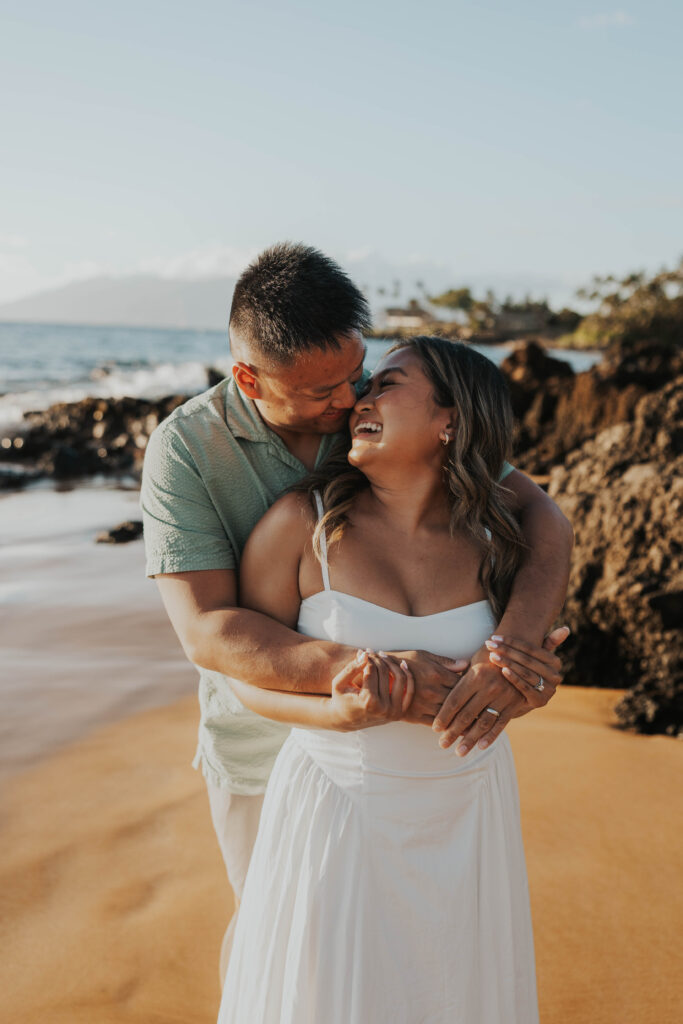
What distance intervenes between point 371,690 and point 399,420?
77cm

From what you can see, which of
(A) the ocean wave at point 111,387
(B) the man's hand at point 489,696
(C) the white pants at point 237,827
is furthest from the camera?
(A) the ocean wave at point 111,387

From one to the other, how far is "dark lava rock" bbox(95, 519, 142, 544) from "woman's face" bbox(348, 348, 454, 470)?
6797mm

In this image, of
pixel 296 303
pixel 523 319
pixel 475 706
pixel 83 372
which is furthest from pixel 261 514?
pixel 523 319

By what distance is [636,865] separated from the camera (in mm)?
3627

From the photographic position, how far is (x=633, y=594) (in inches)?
181

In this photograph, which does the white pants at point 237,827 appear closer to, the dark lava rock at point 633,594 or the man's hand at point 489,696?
the man's hand at point 489,696

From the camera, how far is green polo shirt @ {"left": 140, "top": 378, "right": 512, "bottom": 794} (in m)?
2.46

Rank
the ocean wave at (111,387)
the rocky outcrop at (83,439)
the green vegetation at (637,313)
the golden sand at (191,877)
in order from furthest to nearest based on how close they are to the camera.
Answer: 1. the green vegetation at (637,313)
2. the ocean wave at (111,387)
3. the rocky outcrop at (83,439)
4. the golden sand at (191,877)

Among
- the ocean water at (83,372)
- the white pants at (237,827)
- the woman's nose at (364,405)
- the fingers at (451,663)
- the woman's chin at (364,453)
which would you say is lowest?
the ocean water at (83,372)

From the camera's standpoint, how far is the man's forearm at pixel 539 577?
2252 millimetres

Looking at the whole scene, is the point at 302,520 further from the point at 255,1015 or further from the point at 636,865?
the point at 636,865

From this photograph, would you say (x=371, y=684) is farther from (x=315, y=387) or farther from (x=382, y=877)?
(x=315, y=387)

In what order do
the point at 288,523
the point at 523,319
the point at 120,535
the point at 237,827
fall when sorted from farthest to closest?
the point at 523,319 → the point at 120,535 → the point at 237,827 → the point at 288,523

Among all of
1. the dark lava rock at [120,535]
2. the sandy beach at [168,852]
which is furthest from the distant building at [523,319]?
the sandy beach at [168,852]
